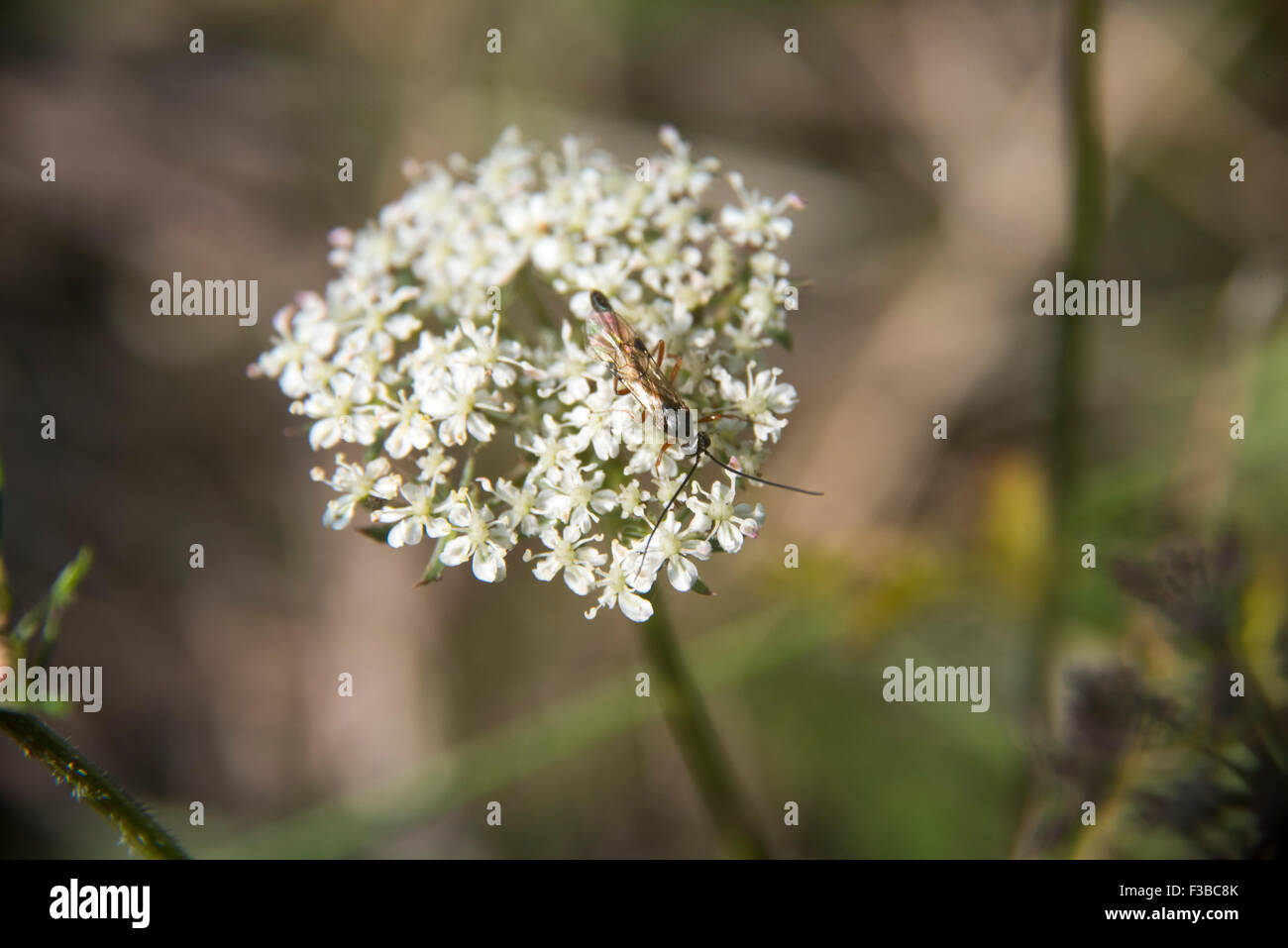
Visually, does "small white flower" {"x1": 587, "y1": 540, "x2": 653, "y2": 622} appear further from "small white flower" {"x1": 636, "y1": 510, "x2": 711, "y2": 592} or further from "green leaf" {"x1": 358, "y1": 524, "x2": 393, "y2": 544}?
"green leaf" {"x1": 358, "y1": 524, "x2": 393, "y2": 544}

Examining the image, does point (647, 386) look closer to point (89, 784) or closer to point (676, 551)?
point (676, 551)

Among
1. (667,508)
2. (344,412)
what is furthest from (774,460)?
(344,412)

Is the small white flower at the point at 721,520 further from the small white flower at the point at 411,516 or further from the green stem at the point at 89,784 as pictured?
the green stem at the point at 89,784

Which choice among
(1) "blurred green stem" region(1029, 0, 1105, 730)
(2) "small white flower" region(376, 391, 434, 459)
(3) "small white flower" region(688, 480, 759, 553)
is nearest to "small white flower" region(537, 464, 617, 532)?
(3) "small white flower" region(688, 480, 759, 553)

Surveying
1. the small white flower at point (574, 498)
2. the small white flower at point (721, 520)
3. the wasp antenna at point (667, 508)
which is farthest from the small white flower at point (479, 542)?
the small white flower at point (721, 520)
